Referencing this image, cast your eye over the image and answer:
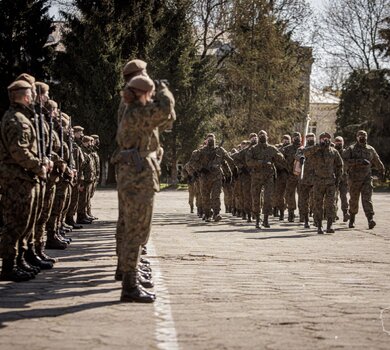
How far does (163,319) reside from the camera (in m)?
6.63

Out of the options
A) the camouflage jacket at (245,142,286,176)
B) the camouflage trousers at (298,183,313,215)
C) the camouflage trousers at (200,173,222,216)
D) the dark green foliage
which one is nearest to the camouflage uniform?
the camouflage jacket at (245,142,286,176)

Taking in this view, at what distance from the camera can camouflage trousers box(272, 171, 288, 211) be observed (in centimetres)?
2286

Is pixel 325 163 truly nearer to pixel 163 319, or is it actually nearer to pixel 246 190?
pixel 246 190

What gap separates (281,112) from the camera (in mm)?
54750

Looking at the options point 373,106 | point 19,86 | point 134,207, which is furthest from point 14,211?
point 373,106

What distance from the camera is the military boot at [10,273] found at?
8.78 metres

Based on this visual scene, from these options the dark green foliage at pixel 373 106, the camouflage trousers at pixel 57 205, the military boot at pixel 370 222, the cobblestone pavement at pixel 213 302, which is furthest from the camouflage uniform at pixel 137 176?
the dark green foliage at pixel 373 106

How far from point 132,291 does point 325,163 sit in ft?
36.7

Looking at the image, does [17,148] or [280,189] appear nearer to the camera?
[17,148]

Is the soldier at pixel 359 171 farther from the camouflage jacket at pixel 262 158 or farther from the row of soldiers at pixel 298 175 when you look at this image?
the camouflage jacket at pixel 262 158

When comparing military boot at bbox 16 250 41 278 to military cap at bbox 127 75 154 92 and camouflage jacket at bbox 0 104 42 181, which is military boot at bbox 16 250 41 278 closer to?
camouflage jacket at bbox 0 104 42 181

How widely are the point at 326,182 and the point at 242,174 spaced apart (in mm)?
5094

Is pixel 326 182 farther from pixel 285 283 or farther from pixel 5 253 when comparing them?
pixel 5 253

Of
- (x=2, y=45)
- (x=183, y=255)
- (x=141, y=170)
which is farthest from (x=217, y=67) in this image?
(x=141, y=170)
